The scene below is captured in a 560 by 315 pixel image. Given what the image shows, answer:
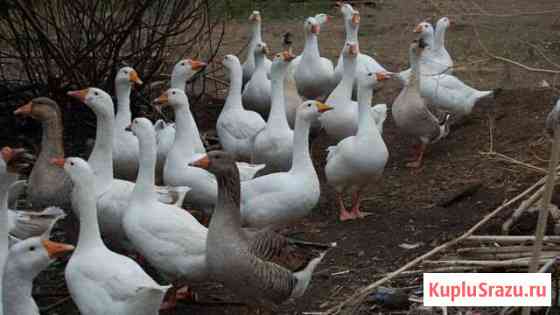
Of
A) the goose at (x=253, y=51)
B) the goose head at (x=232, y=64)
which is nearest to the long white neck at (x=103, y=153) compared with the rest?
the goose head at (x=232, y=64)

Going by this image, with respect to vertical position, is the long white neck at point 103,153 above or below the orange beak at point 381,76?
below

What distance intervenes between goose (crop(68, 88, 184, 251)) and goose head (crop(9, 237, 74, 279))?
1.24 m

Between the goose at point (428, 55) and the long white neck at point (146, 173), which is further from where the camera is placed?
the goose at point (428, 55)

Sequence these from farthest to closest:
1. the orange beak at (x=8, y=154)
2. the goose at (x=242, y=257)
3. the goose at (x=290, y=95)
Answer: the goose at (x=290, y=95) → the orange beak at (x=8, y=154) → the goose at (x=242, y=257)

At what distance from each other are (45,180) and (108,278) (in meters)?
1.93

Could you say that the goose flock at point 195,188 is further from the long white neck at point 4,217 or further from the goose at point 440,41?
the goose at point 440,41

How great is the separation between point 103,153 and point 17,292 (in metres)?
1.78

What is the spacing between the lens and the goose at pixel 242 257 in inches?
186

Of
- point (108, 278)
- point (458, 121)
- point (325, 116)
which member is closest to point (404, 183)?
point (325, 116)

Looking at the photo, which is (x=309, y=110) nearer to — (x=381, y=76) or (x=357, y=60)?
(x=381, y=76)

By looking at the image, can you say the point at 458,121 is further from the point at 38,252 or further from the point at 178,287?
the point at 38,252

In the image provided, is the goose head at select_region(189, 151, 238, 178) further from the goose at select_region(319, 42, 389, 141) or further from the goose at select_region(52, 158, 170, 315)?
the goose at select_region(319, 42, 389, 141)

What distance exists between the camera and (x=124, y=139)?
264 inches

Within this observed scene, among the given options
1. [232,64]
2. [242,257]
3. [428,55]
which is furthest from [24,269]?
[428,55]
